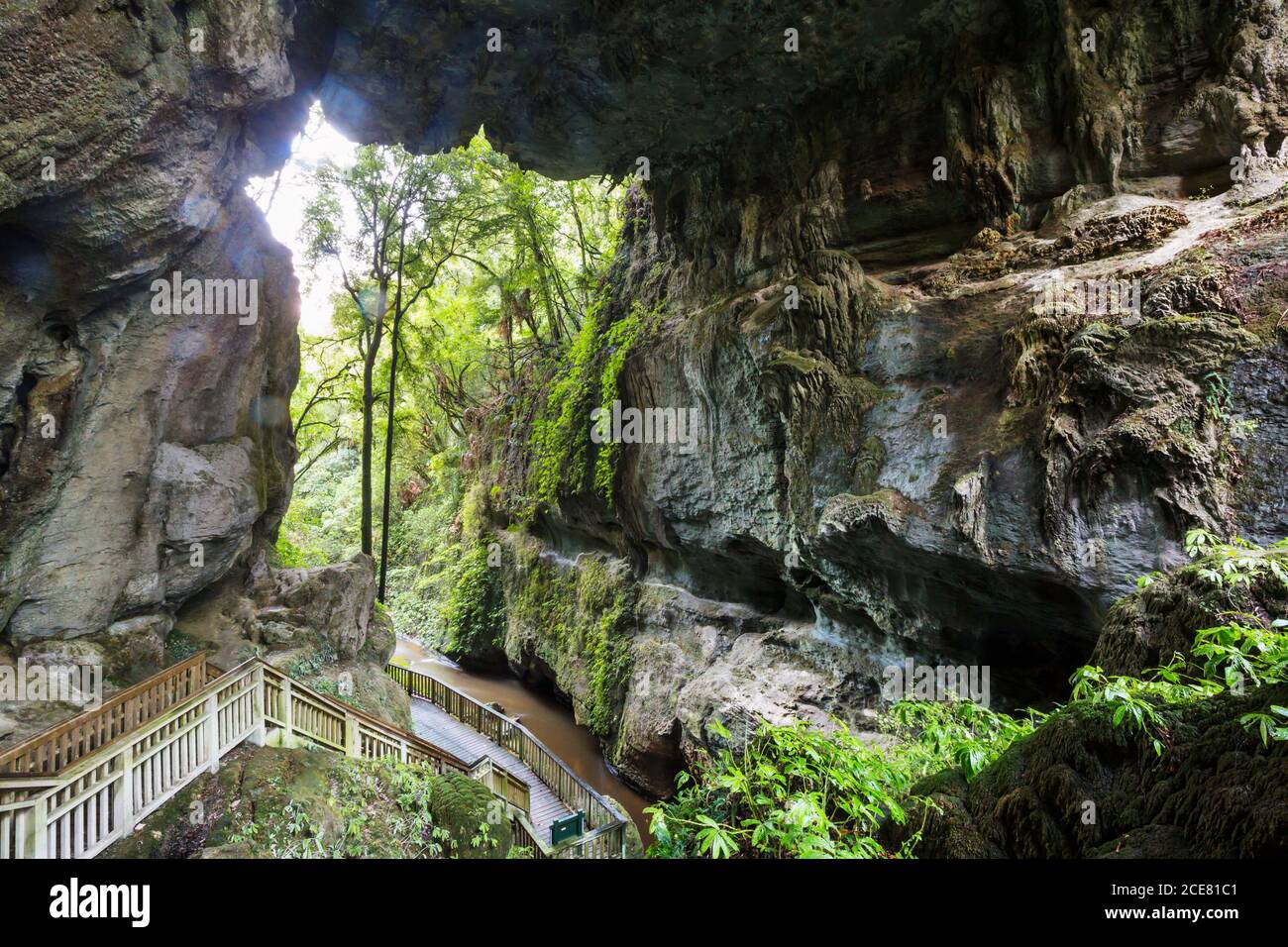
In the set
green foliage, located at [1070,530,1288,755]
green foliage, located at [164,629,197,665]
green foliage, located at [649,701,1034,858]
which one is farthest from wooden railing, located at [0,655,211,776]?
green foliage, located at [1070,530,1288,755]

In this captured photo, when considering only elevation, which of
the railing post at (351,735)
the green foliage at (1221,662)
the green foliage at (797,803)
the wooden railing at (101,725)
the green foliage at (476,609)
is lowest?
the green foliage at (476,609)

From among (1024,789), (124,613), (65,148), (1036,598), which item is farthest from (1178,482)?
(124,613)

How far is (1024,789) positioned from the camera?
→ 109 inches

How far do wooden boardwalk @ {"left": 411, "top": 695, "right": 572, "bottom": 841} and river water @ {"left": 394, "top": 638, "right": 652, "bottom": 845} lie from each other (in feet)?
4.29

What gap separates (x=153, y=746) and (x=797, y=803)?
20.1 ft

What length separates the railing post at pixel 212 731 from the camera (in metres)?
6.20

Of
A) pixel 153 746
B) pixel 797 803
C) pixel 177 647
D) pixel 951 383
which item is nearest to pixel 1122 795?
pixel 797 803

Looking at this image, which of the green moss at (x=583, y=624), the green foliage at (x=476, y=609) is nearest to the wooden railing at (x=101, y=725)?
the green moss at (x=583, y=624)

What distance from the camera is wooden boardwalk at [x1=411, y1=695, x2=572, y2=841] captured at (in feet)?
35.6

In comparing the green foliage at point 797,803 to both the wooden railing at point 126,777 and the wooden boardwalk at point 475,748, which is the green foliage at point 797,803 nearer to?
the wooden railing at point 126,777

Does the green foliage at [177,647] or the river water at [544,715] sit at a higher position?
the green foliage at [177,647]

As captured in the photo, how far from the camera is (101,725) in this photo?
5.43 m

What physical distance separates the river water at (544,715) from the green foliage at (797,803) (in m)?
8.38

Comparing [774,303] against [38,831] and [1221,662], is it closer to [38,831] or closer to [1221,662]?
[1221,662]
